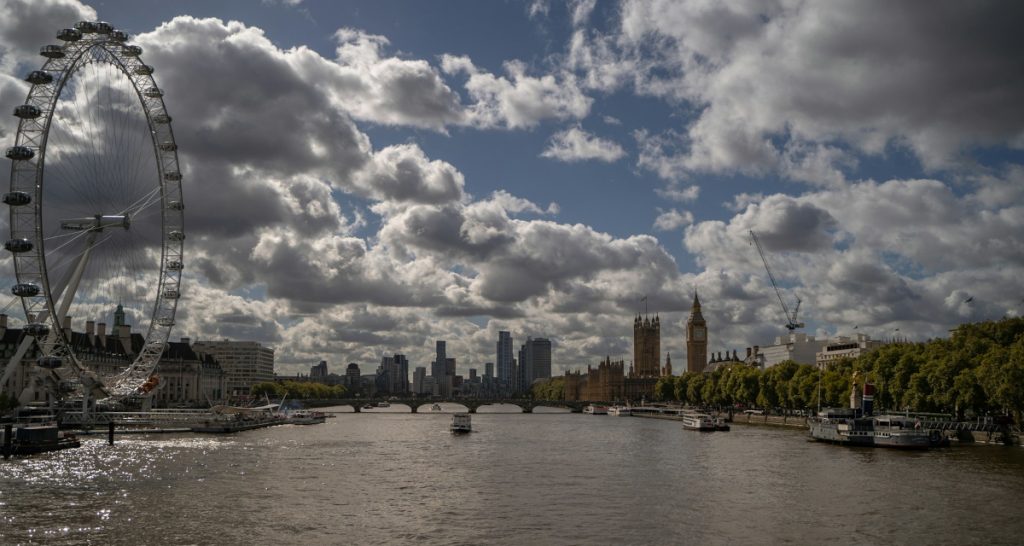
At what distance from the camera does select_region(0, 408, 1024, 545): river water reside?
44.0 m

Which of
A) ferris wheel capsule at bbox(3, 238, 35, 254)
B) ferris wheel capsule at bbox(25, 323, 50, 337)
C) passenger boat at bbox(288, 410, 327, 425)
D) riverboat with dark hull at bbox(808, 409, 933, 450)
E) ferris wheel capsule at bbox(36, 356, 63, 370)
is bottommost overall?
passenger boat at bbox(288, 410, 327, 425)

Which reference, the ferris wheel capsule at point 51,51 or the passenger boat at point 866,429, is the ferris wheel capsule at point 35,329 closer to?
the ferris wheel capsule at point 51,51

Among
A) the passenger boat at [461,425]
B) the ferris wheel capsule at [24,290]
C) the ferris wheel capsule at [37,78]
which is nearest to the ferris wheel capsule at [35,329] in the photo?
the ferris wheel capsule at [24,290]

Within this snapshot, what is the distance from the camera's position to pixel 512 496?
188ft

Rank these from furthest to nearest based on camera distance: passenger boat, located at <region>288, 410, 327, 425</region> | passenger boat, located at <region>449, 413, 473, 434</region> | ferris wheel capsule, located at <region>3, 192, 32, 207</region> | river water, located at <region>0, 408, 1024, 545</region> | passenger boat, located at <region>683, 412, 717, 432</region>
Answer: passenger boat, located at <region>288, 410, 327, 425</region>, passenger boat, located at <region>683, 412, 717, 432</region>, passenger boat, located at <region>449, 413, 473, 434</region>, ferris wheel capsule, located at <region>3, 192, 32, 207</region>, river water, located at <region>0, 408, 1024, 545</region>

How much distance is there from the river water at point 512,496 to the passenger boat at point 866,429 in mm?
3277

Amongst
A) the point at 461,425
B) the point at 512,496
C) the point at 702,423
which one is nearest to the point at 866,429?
the point at 702,423

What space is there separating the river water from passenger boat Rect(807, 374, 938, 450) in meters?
3.28

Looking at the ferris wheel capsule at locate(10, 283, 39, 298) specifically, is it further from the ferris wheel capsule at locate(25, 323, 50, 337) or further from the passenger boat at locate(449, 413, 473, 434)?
the passenger boat at locate(449, 413, 473, 434)

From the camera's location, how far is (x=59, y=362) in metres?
92.4

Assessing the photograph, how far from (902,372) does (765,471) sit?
52935 mm

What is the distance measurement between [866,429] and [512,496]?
56317mm

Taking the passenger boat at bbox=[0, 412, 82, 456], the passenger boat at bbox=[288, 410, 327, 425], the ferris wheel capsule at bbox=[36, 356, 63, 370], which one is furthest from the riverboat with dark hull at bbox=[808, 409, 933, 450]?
the passenger boat at bbox=[288, 410, 327, 425]

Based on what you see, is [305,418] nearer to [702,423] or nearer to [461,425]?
[461,425]
